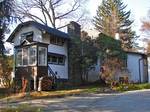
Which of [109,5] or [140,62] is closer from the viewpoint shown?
[140,62]

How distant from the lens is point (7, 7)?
25.7 metres

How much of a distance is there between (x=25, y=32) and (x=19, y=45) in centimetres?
250

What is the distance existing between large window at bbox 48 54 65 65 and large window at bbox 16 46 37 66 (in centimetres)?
228

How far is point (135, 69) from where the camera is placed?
46.5m

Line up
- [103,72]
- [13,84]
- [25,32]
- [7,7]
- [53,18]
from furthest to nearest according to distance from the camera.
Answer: [53,18] < [25,32] < [103,72] < [13,84] < [7,7]

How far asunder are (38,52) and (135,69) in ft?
51.8

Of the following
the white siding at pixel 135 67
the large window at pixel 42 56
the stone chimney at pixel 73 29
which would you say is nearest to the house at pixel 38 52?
the large window at pixel 42 56

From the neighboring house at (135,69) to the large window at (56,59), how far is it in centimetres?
460

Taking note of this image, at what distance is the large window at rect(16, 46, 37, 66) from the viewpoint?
118 feet

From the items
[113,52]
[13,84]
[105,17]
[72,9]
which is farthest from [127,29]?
[13,84]

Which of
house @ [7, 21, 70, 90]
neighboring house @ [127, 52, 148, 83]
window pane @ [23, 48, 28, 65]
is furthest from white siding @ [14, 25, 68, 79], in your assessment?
neighboring house @ [127, 52, 148, 83]

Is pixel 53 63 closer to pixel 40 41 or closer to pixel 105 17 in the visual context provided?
pixel 40 41

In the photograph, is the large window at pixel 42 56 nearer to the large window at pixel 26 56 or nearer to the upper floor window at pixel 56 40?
the large window at pixel 26 56

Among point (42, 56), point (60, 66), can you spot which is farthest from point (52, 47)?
point (42, 56)
